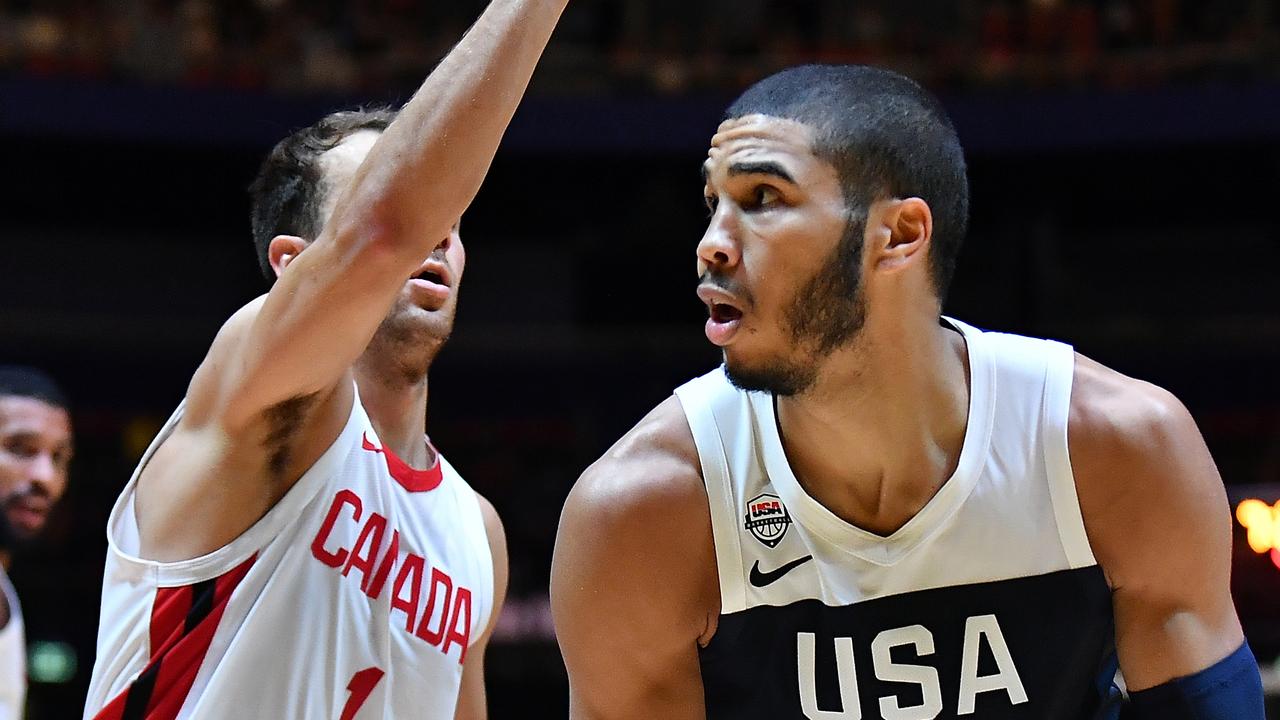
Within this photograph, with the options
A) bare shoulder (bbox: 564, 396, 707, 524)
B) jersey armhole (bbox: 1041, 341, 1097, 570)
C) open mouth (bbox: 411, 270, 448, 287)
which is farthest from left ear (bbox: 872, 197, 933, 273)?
open mouth (bbox: 411, 270, 448, 287)

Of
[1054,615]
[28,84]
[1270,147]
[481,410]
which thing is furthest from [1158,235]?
[1054,615]

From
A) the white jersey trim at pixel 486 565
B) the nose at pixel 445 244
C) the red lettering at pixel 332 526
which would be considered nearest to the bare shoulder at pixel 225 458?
the red lettering at pixel 332 526

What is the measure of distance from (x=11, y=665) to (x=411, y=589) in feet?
5.97

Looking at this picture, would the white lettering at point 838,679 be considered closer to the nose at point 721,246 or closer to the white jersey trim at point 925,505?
the white jersey trim at point 925,505

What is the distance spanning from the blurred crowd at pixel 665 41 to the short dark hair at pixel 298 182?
30.1 ft

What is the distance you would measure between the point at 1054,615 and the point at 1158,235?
11963 millimetres

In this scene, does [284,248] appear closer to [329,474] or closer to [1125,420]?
[329,474]

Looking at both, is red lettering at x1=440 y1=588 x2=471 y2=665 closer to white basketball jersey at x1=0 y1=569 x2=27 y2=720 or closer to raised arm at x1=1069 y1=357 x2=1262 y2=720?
raised arm at x1=1069 y1=357 x2=1262 y2=720

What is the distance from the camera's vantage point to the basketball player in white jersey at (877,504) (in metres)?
2.40

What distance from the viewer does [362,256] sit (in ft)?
7.24

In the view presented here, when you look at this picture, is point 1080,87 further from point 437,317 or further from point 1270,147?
point 437,317

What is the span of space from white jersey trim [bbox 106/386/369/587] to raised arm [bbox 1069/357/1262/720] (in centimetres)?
129

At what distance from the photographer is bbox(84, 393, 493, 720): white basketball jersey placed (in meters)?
2.44

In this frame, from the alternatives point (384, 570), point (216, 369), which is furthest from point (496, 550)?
point (216, 369)
